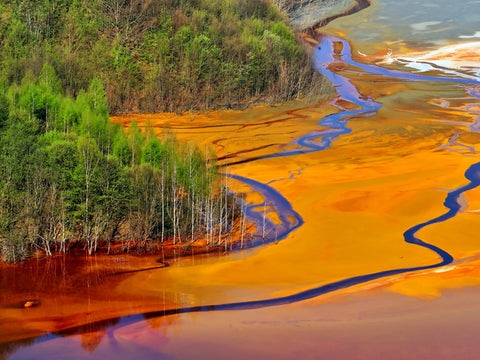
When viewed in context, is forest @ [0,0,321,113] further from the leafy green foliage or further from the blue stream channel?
the leafy green foliage

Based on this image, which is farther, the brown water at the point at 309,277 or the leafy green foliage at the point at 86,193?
the leafy green foliage at the point at 86,193

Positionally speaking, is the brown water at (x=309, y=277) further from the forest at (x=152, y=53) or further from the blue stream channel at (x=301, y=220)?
the forest at (x=152, y=53)

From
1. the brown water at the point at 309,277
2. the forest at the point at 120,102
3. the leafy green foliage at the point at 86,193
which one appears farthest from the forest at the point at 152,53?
the leafy green foliage at the point at 86,193

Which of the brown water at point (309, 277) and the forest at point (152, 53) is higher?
the forest at point (152, 53)

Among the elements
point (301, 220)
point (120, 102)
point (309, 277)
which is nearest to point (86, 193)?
point (309, 277)

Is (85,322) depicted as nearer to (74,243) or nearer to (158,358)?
(158,358)

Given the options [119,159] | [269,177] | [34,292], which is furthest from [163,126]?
[34,292]

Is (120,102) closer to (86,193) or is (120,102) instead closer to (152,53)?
(152,53)
